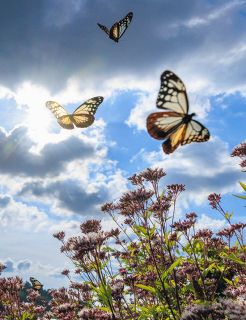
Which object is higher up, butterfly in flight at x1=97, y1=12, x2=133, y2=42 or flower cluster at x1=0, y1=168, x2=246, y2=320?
butterfly in flight at x1=97, y1=12, x2=133, y2=42

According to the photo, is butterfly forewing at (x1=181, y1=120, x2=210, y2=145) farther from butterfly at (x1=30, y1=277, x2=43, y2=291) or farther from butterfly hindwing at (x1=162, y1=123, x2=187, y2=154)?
butterfly at (x1=30, y1=277, x2=43, y2=291)

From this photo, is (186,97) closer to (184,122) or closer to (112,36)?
(184,122)

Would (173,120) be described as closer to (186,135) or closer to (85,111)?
(186,135)

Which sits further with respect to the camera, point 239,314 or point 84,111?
point 84,111

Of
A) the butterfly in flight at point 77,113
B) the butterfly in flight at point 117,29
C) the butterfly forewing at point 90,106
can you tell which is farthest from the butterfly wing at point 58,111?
the butterfly in flight at point 117,29

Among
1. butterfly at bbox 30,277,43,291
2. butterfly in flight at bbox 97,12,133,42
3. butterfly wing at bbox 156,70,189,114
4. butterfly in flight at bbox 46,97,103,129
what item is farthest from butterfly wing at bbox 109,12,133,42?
butterfly at bbox 30,277,43,291

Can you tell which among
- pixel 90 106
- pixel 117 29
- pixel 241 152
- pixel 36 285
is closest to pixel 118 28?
pixel 117 29

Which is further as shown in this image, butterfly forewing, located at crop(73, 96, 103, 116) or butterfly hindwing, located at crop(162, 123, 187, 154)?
butterfly forewing, located at crop(73, 96, 103, 116)

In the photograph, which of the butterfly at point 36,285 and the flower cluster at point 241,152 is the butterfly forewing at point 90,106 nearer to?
the flower cluster at point 241,152

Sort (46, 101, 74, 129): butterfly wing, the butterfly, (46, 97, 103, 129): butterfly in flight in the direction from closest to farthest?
1. (46, 97, 103, 129): butterfly in flight
2. (46, 101, 74, 129): butterfly wing
3. the butterfly

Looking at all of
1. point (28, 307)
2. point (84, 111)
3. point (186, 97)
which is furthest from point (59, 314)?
point (84, 111)
